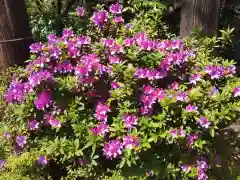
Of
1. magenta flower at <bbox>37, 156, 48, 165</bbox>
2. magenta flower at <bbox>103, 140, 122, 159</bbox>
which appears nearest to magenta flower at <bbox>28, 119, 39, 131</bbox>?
magenta flower at <bbox>37, 156, 48, 165</bbox>

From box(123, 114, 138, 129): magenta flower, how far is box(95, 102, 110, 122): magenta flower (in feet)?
0.48

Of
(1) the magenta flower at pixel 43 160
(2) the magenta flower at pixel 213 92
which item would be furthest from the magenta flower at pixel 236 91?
(1) the magenta flower at pixel 43 160

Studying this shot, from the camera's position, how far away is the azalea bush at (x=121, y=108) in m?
2.79

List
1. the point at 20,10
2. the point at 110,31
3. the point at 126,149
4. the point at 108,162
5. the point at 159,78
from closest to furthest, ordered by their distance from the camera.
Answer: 1. the point at 126,149
2. the point at 159,78
3. the point at 108,162
4. the point at 110,31
5. the point at 20,10

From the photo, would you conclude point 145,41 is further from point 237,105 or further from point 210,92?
point 237,105

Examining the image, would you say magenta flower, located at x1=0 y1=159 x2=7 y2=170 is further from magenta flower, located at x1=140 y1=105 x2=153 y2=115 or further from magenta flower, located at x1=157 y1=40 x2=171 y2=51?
magenta flower, located at x1=157 y1=40 x2=171 y2=51

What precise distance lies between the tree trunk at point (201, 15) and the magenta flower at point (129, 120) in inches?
51.2

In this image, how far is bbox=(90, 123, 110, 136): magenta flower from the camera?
280 centimetres

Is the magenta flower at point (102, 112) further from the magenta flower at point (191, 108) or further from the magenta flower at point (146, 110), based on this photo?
the magenta flower at point (191, 108)

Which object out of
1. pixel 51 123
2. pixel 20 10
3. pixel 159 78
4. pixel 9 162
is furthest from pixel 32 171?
pixel 20 10

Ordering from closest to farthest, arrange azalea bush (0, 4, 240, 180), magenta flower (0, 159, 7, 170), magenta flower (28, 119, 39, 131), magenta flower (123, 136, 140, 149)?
magenta flower (123, 136, 140, 149) → azalea bush (0, 4, 240, 180) → magenta flower (28, 119, 39, 131) → magenta flower (0, 159, 7, 170)

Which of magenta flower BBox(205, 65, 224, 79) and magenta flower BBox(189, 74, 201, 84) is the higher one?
magenta flower BBox(205, 65, 224, 79)

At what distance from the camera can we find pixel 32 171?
318cm

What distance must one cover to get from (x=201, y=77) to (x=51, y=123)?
1131mm
